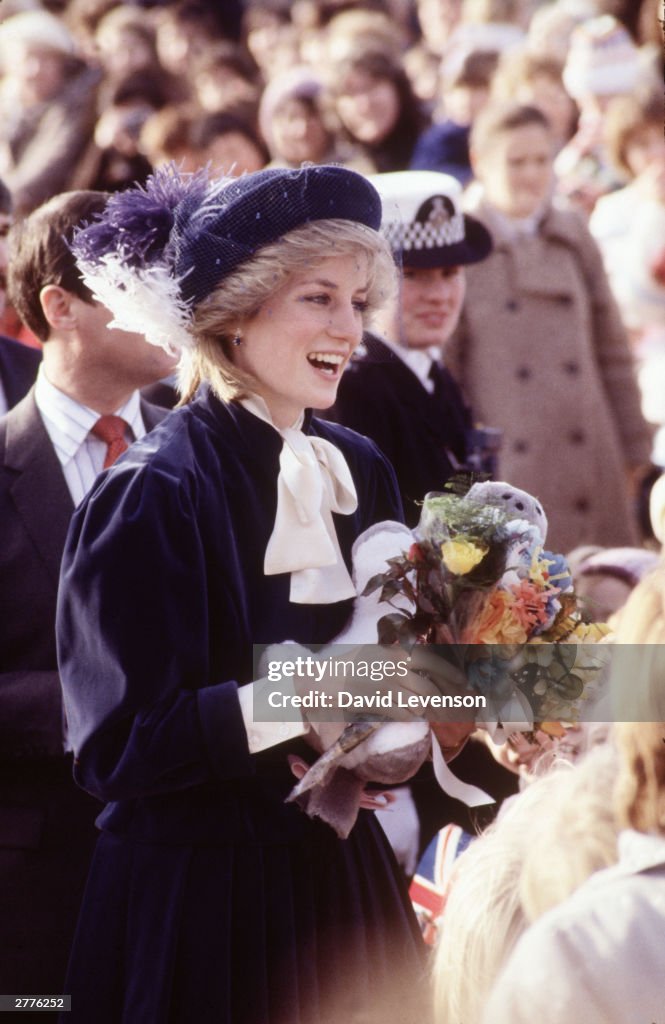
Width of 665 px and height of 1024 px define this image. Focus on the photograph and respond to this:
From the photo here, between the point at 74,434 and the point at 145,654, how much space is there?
86cm

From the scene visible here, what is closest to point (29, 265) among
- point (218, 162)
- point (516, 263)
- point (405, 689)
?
point (405, 689)

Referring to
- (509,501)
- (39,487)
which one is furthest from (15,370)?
(509,501)

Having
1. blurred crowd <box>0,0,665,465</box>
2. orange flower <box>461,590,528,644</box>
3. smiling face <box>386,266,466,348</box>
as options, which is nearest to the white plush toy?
orange flower <box>461,590,528,644</box>

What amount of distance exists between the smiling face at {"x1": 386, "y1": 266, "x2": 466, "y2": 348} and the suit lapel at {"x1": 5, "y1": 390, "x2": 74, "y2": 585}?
40.9 inches

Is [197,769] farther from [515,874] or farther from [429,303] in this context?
[429,303]

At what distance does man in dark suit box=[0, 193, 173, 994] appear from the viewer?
2.70 metres

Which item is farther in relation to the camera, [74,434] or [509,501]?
[74,434]

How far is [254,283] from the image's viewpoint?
7.30 ft

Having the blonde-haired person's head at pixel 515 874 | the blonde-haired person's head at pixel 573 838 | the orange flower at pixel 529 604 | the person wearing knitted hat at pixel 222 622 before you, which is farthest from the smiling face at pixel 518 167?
the blonde-haired person's head at pixel 573 838

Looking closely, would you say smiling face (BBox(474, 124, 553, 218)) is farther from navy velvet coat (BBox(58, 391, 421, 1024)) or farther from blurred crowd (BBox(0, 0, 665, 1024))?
navy velvet coat (BBox(58, 391, 421, 1024))

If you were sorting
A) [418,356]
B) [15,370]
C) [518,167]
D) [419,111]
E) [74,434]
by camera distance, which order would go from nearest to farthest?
[74,434]
[15,370]
[418,356]
[518,167]
[419,111]

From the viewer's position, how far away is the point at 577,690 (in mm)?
2201

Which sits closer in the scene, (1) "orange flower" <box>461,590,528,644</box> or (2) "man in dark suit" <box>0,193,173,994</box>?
(1) "orange flower" <box>461,590,528,644</box>

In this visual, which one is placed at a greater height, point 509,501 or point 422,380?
point 509,501
